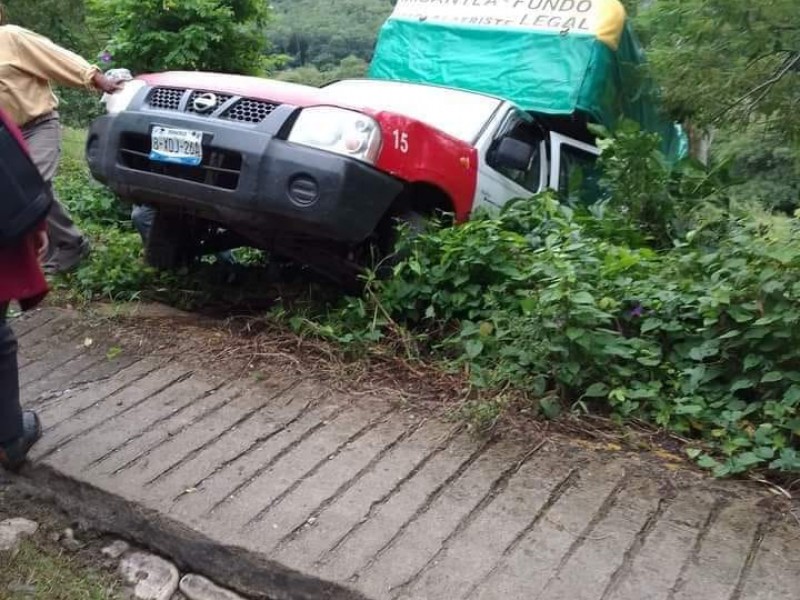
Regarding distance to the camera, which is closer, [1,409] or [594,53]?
[1,409]

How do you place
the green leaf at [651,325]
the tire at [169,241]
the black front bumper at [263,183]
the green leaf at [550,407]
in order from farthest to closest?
the tire at [169,241] < the black front bumper at [263,183] < the green leaf at [651,325] < the green leaf at [550,407]

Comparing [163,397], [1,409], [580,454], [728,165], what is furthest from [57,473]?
[728,165]

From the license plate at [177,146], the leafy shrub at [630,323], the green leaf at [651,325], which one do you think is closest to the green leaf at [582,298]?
the leafy shrub at [630,323]

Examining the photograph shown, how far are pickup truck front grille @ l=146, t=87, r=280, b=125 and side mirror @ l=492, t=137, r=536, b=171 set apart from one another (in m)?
1.83

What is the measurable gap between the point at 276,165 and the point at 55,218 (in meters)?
1.74

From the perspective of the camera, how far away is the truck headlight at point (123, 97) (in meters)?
4.32

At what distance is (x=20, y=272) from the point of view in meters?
2.79

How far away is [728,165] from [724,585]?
3.52 m

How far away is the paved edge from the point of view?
8.32 ft

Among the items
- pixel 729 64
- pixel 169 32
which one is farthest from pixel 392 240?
pixel 729 64

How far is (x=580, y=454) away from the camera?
3102 mm

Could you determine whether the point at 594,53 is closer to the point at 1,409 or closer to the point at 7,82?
the point at 7,82

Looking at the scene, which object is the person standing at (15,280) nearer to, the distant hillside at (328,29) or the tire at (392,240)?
the tire at (392,240)

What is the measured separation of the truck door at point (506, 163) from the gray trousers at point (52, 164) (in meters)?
2.25
